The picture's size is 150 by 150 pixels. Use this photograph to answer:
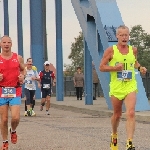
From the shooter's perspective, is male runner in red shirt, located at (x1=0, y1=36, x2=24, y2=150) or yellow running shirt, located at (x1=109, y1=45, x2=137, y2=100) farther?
male runner in red shirt, located at (x1=0, y1=36, x2=24, y2=150)

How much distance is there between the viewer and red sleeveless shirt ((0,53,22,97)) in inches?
392

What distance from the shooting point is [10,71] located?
998 centimetres

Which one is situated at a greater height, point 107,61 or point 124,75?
point 107,61

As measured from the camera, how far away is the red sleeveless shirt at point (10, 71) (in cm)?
995

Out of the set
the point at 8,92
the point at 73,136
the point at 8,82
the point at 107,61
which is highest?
the point at 107,61

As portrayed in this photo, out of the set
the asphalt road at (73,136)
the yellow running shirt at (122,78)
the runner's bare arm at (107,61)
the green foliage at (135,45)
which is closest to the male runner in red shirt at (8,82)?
the asphalt road at (73,136)

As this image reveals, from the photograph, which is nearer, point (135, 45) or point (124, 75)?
point (124, 75)

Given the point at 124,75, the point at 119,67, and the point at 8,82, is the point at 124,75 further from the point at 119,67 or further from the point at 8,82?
A: the point at 8,82

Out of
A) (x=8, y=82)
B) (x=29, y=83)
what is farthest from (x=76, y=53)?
(x=8, y=82)

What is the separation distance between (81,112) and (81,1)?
3845mm

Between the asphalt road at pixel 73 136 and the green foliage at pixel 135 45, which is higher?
the green foliage at pixel 135 45

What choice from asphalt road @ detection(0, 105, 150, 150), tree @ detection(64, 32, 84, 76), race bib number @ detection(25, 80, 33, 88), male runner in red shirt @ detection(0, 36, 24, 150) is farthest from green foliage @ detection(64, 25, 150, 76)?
male runner in red shirt @ detection(0, 36, 24, 150)

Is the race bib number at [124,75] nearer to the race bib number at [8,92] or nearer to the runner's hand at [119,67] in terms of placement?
the runner's hand at [119,67]

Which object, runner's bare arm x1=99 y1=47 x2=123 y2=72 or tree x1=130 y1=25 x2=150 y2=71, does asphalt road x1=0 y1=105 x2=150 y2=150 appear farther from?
tree x1=130 y1=25 x2=150 y2=71
